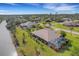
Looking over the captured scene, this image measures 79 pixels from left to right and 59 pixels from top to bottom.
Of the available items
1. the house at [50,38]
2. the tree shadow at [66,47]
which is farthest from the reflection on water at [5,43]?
the tree shadow at [66,47]

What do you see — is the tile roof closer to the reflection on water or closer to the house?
the house

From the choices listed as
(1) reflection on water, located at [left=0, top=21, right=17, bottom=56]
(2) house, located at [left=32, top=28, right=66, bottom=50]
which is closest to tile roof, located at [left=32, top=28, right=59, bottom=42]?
(2) house, located at [left=32, top=28, right=66, bottom=50]

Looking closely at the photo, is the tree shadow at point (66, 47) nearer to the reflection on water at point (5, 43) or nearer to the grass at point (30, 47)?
the grass at point (30, 47)

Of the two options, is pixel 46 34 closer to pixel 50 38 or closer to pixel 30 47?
pixel 50 38

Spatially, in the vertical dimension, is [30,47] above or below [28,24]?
below

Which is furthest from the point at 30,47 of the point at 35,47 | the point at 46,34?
the point at 46,34

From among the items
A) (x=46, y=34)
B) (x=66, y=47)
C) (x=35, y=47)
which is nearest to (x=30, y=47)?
(x=35, y=47)

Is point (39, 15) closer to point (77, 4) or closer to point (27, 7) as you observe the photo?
point (27, 7)
